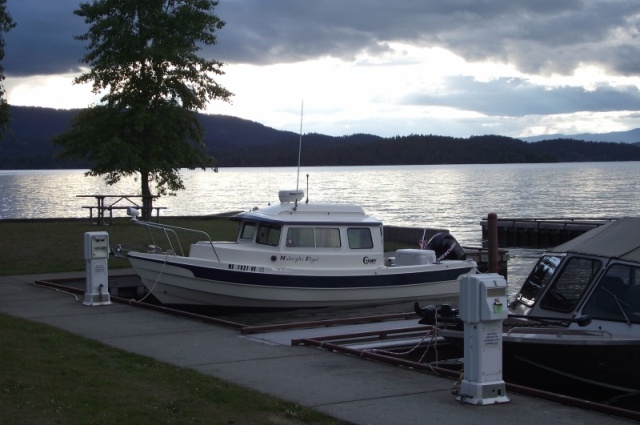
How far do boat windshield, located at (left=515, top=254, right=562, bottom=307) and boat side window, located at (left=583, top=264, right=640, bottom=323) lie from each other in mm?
977

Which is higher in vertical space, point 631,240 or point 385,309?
point 631,240

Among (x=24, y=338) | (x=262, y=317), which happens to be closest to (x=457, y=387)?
(x=24, y=338)

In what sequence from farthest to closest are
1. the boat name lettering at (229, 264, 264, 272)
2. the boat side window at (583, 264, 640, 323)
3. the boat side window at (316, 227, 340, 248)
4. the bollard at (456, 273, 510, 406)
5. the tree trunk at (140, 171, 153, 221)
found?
the tree trunk at (140, 171, 153, 221) → the boat side window at (316, 227, 340, 248) → the boat name lettering at (229, 264, 264, 272) → the boat side window at (583, 264, 640, 323) → the bollard at (456, 273, 510, 406)

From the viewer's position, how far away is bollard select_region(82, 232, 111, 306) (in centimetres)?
1634

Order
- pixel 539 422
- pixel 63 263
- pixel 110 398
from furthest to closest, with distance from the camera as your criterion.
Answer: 1. pixel 63 263
2. pixel 110 398
3. pixel 539 422

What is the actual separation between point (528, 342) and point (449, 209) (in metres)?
65.4

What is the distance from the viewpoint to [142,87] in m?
38.3

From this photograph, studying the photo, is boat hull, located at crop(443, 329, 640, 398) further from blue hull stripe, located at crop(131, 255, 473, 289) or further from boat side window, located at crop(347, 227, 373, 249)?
boat side window, located at crop(347, 227, 373, 249)

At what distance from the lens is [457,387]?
9469mm

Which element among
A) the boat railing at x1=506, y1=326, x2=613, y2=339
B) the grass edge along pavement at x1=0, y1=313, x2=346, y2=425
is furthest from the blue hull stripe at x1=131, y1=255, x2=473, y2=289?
the boat railing at x1=506, y1=326, x2=613, y2=339

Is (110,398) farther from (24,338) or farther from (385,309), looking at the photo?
(385,309)

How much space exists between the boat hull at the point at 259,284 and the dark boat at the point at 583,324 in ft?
21.2

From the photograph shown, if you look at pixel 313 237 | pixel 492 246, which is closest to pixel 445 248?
pixel 492 246

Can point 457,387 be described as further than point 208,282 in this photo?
No
